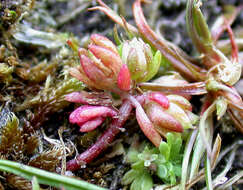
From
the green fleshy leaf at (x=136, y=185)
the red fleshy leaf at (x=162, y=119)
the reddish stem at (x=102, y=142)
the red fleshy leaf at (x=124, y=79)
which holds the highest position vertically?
the red fleshy leaf at (x=124, y=79)

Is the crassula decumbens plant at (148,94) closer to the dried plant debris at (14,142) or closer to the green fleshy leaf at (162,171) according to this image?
the green fleshy leaf at (162,171)

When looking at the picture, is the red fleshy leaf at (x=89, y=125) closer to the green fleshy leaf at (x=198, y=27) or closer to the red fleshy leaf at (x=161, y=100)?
the red fleshy leaf at (x=161, y=100)

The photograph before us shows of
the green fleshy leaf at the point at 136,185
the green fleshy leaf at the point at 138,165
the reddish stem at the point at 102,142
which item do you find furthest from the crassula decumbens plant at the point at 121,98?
the green fleshy leaf at the point at 136,185

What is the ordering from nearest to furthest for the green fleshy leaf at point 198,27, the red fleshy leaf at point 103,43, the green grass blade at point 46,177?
the green grass blade at point 46,177 < the red fleshy leaf at point 103,43 < the green fleshy leaf at point 198,27

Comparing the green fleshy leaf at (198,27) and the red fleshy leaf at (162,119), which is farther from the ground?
the green fleshy leaf at (198,27)

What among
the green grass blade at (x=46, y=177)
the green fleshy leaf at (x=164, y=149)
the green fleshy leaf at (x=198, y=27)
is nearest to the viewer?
the green grass blade at (x=46, y=177)

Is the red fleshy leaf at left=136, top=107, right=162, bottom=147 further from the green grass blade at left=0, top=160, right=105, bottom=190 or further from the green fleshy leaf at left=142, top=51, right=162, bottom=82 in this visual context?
the green grass blade at left=0, top=160, right=105, bottom=190

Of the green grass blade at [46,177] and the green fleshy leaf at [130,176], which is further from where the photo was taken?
the green fleshy leaf at [130,176]

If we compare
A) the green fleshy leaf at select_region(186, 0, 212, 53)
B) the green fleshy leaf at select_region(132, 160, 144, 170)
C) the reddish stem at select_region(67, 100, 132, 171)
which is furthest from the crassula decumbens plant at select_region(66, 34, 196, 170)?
the green fleshy leaf at select_region(186, 0, 212, 53)

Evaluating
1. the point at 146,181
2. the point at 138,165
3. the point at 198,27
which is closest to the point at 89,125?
the point at 138,165

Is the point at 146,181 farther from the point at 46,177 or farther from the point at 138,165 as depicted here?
the point at 46,177
